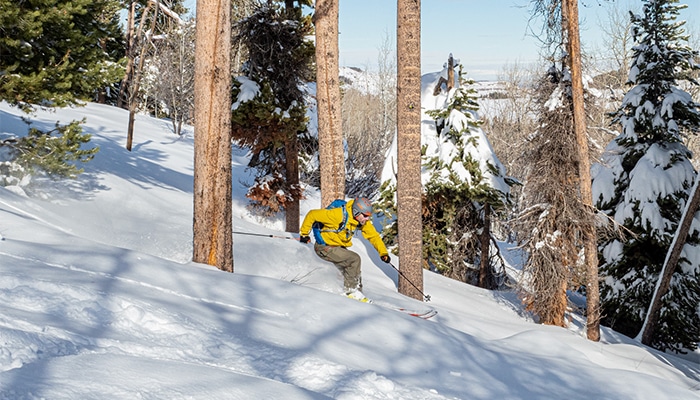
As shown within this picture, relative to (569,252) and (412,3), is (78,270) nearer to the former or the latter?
(412,3)

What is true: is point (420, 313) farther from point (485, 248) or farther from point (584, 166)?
point (485, 248)

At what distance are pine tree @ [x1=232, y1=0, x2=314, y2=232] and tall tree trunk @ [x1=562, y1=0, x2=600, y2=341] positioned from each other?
664 centimetres

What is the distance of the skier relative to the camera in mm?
8859

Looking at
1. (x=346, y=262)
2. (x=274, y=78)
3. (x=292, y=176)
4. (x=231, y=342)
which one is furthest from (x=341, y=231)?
(x=274, y=78)

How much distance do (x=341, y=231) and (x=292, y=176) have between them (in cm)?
734

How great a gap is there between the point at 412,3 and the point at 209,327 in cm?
757

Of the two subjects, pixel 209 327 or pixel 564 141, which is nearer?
pixel 209 327

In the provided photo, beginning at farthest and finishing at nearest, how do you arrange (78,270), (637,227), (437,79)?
(437,79) < (637,227) < (78,270)

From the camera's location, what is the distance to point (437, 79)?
1803 cm

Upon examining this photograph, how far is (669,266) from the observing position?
528 inches

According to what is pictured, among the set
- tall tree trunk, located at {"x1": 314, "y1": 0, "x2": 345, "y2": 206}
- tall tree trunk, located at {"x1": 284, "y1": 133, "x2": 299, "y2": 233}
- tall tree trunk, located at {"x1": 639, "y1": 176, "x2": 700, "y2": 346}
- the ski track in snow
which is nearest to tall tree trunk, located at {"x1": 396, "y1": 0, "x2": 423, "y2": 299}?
tall tree trunk, located at {"x1": 314, "y1": 0, "x2": 345, "y2": 206}

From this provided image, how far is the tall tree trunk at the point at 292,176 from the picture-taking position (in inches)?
619

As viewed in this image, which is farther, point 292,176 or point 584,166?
point 292,176

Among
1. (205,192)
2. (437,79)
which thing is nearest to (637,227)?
(437,79)
